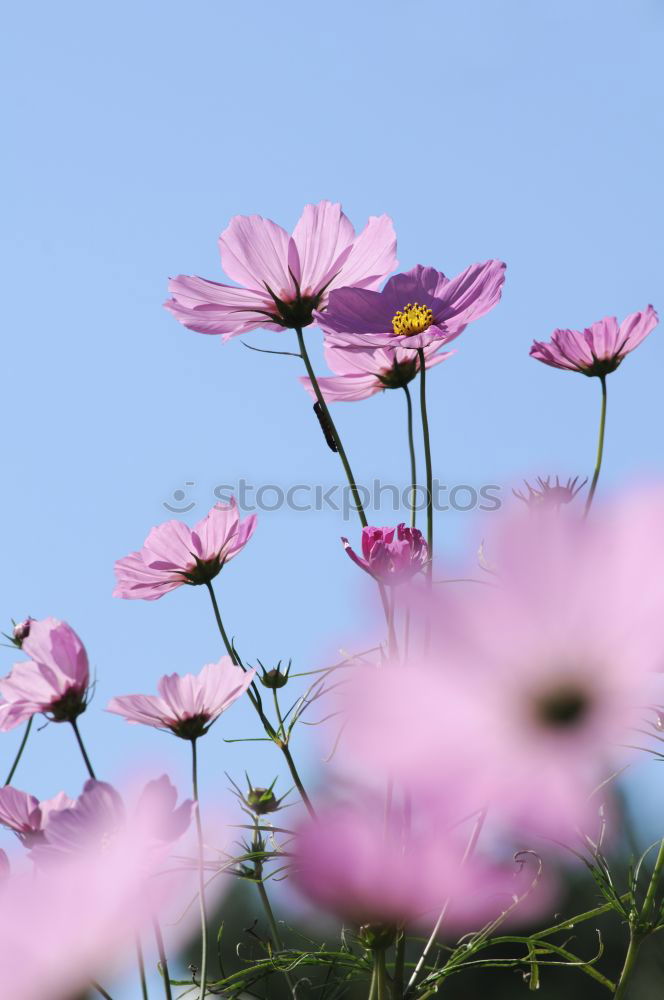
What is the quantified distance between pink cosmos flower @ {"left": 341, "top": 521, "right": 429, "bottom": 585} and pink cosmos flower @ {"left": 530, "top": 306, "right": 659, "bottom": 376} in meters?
0.30

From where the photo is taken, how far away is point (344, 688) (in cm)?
20

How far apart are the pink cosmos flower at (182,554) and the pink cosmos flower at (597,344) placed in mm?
281

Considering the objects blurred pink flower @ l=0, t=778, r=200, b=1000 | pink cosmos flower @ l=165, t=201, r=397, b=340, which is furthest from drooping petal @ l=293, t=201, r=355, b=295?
blurred pink flower @ l=0, t=778, r=200, b=1000

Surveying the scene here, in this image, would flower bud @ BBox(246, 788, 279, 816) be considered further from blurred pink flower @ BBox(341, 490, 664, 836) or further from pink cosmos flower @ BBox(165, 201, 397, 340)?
blurred pink flower @ BBox(341, 490, 664, 836)

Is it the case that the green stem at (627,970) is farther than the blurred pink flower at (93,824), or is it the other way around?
the green stem at (627,970)

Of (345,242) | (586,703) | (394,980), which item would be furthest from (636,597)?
(345,242)

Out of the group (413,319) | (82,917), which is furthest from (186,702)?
(82,917)

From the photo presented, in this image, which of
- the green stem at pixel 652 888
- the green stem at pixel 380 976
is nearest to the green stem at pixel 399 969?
the green stem at pixel 380 976

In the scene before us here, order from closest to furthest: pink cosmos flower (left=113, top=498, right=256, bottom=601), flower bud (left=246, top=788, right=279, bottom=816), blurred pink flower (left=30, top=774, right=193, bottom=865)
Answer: blurred pink flower (left=30, top=774, right=193, bottom=865)
pink cosmos flower (left=113, top=498, right=256, bottom=601)
flower bud (left=246, top=788, right=279, bottom=816)

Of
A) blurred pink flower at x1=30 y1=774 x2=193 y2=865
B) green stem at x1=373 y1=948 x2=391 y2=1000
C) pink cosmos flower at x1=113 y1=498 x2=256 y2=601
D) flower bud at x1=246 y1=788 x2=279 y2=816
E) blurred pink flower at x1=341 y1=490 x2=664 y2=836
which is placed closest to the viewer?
blurred pink flower at x1=341 y1=490 x2=664 y2=836

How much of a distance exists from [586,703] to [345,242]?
1.72 feet

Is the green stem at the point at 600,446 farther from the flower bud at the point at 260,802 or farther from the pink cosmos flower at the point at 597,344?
the flower bud at the point at 260,802

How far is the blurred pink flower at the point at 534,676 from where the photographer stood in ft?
0.60

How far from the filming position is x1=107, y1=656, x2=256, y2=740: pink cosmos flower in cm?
55
